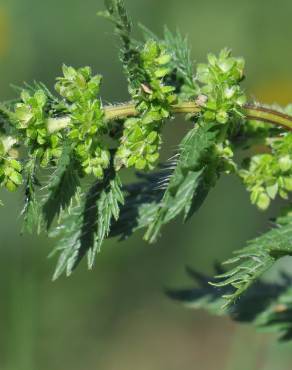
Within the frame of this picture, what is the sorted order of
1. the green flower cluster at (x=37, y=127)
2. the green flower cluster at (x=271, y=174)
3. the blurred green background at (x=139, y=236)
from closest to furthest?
the green flower cluster at (x=37, y=127) → the green flower cluster at (x=271, y=174) → the blurred green background at (x=139, y=236)

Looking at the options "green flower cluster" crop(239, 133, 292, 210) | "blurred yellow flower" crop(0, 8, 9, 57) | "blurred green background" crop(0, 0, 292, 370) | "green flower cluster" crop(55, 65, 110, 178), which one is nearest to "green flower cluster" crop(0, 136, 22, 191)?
"green flower cluster" crop(55, 65, 110, 178)

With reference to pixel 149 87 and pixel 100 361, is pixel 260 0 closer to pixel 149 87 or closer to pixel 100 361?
pixel 100 361

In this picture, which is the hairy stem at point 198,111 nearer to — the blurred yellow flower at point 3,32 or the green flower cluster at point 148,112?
the green flower cluster at point 148,112

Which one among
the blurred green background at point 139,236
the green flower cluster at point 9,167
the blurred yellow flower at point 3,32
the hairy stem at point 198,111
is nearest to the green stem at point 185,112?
the hairy stem at point 198,111

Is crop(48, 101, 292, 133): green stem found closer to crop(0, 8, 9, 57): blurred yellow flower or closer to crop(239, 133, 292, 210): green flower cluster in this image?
crop(239, 133, 292, 210): green flower cluster

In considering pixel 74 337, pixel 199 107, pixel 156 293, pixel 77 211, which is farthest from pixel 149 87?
pixel 156 293

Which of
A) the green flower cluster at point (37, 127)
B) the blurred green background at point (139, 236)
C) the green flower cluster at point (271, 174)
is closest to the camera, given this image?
the green flower cluster at point (37, 127)
